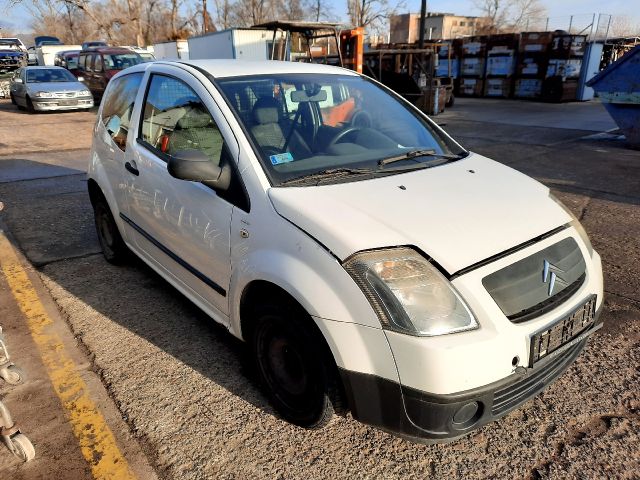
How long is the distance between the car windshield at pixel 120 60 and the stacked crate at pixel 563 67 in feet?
49.5

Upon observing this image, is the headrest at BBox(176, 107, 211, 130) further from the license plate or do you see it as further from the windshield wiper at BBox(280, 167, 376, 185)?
the license plate

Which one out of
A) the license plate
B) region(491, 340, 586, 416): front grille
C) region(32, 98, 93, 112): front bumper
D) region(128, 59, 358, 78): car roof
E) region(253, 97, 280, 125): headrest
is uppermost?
region(128, 59, 358, 78): car roof

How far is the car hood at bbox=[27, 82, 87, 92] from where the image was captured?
48.0 ft

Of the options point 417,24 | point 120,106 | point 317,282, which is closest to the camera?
point 317,282

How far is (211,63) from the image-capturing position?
10.0 ft

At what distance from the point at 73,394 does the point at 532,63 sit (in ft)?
67.4

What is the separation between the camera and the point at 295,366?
7.50ft

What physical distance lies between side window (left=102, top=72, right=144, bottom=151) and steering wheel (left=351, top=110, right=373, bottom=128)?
1632 millimetres

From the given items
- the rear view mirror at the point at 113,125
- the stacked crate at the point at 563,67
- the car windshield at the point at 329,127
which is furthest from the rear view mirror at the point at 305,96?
the stacked crate at the point at 563,67

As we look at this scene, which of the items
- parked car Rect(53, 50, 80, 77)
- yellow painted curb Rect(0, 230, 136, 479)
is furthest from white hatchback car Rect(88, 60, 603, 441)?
parked car Rect(53, 50, 80, 77)

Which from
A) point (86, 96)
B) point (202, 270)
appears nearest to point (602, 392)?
point (202, 270)

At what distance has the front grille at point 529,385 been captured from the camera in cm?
190

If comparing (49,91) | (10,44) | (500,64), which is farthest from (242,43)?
(10,44)

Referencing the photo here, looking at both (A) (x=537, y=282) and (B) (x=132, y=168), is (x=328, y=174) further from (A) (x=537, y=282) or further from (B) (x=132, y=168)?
(B) (x=132, y=168)
